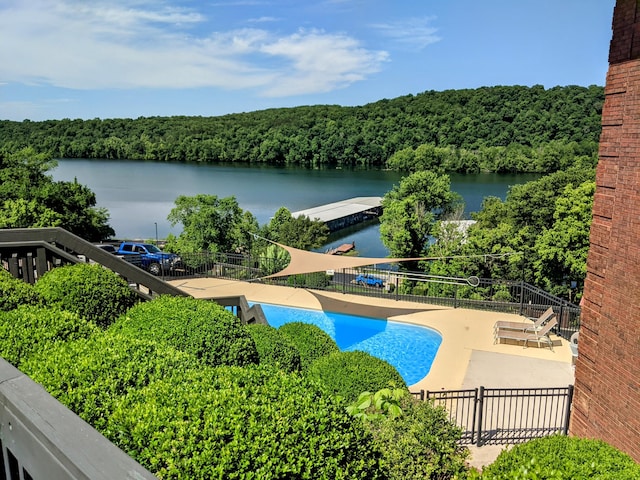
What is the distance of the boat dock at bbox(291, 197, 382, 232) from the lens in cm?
4356

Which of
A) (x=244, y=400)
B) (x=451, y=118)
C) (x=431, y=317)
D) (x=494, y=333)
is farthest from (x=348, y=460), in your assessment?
(x=451, y=118)

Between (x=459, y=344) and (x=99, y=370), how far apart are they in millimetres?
11210

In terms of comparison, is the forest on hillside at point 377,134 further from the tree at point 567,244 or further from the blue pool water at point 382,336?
the blue pool water at point 382,336

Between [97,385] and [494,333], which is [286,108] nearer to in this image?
[494,333]

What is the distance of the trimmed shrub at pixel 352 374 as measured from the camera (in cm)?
670

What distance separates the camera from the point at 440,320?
47.0ft

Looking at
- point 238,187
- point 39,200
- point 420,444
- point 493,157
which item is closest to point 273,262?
point 39,200

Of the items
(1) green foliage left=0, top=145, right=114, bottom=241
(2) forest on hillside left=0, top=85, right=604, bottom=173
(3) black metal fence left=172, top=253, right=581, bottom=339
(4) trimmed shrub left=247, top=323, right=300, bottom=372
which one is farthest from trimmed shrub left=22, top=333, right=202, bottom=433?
(2) forest on hillside left=0, top=85, right=604, bottom=173

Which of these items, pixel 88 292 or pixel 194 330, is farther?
pixel 88 292

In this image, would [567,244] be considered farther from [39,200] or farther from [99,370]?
[39,200]

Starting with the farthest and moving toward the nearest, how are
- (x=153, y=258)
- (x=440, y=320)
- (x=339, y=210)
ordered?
(x=339, y=210) → (x=153, y=258) → (x=440, y=320)

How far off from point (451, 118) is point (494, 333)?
6028cm

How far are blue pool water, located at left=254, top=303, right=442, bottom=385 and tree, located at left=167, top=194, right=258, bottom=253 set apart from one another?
404 inches

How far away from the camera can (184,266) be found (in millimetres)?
20266
